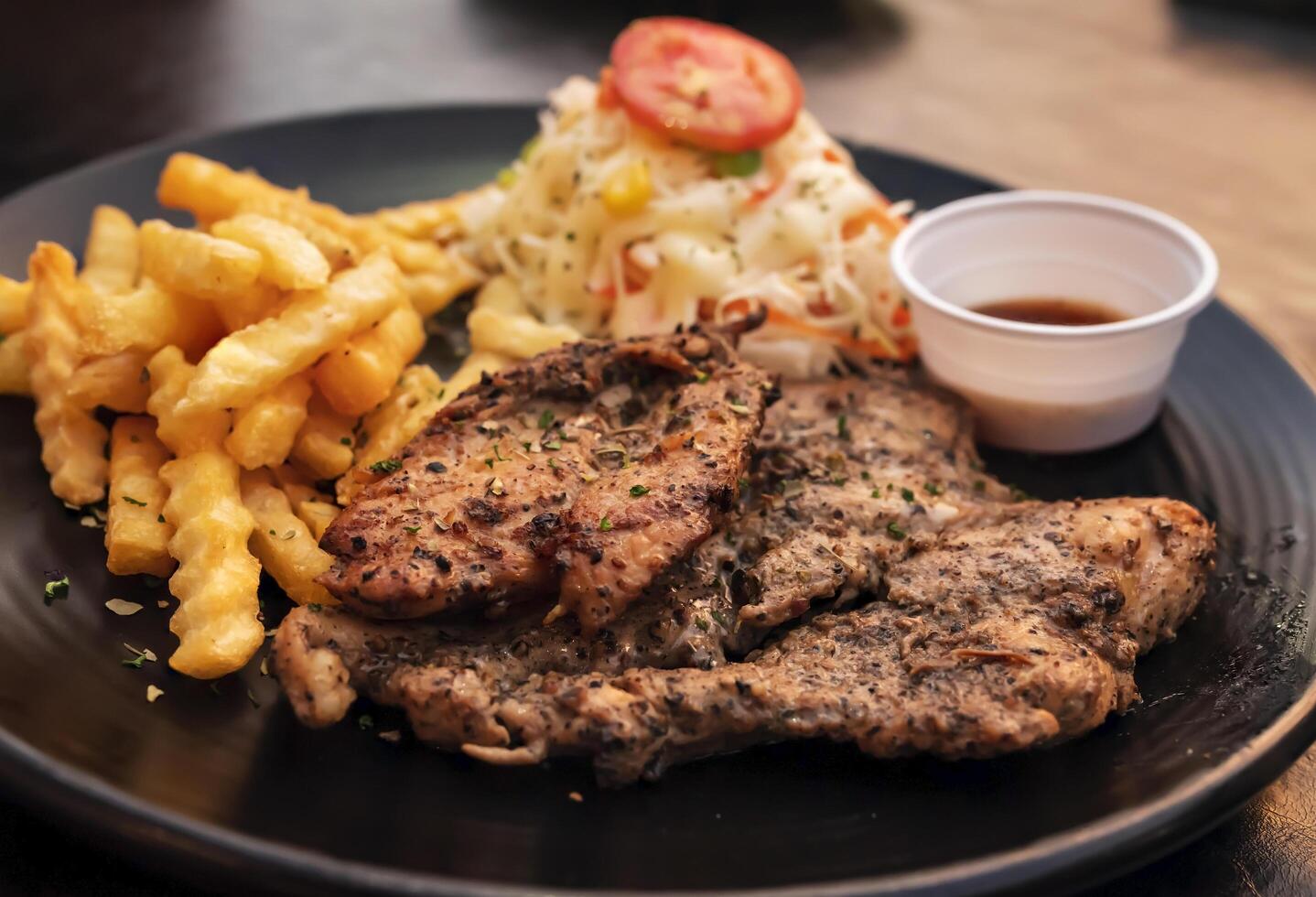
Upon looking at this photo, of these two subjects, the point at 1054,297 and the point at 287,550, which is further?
the point at 1054,297

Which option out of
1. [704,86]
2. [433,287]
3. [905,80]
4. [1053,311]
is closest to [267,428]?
[433,287]

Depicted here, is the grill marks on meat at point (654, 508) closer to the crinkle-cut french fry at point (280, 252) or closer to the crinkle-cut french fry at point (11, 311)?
the crinkle-cut french fry at point (280, 252)

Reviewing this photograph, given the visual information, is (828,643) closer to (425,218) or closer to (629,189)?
(629,189)

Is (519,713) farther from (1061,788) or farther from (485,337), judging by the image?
(485,337)

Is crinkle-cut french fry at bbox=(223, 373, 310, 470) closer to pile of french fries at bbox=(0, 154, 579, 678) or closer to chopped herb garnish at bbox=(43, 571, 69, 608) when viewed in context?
pile of french fries at bbox=(0, 154, 579, 678)

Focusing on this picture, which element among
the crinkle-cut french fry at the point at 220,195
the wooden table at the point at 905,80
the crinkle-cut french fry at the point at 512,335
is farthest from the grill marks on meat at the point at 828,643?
the wooden table at the point at 905,80

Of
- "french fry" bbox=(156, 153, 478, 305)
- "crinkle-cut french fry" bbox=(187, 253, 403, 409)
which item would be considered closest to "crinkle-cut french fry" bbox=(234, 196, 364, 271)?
"french fry" bbox=(156, 153, 478, 305)
